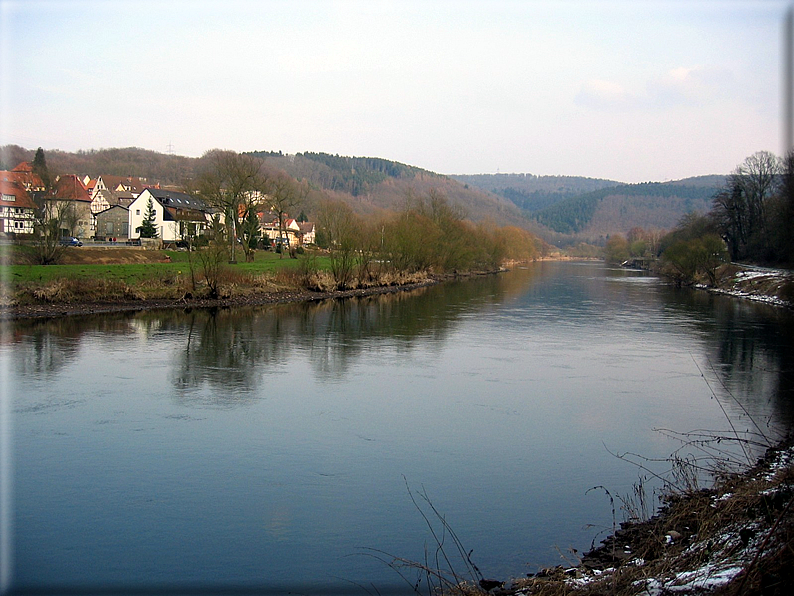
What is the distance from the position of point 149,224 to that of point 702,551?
54404mm

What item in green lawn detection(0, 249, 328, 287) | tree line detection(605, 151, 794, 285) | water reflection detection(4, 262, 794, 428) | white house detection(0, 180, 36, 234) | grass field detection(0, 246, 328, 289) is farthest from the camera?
tree line detection(605, 151, 794, 285)

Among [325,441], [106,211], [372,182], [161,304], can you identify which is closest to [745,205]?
[161,304]

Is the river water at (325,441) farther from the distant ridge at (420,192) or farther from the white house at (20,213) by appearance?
the distant ridge at (420,192)

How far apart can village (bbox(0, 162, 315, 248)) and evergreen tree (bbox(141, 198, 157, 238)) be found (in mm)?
161

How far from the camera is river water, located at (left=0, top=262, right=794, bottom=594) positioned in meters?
6.25

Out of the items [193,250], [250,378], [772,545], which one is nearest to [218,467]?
[250,378]

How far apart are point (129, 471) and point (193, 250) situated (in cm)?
2078

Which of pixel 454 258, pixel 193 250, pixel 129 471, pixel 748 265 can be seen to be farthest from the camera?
pixel 454 258

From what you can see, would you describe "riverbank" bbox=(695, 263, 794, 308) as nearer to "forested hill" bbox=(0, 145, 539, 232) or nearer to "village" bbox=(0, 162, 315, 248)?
"forested hill" bbox=(0, 145, 539, 232)

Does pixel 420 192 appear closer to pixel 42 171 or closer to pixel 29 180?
pixel 42 171

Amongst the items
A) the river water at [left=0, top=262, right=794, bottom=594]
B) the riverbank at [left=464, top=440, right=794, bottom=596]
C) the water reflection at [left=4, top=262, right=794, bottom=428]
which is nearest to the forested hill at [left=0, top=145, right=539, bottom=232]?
the water reflection at [left=4, top=262, right=794, bottom=428]

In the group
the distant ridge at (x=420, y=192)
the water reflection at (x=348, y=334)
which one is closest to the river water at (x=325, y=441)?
the water reflection at (x=348, y=334)

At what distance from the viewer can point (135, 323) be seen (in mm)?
21266

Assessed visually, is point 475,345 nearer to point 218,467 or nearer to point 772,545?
point 218,467
